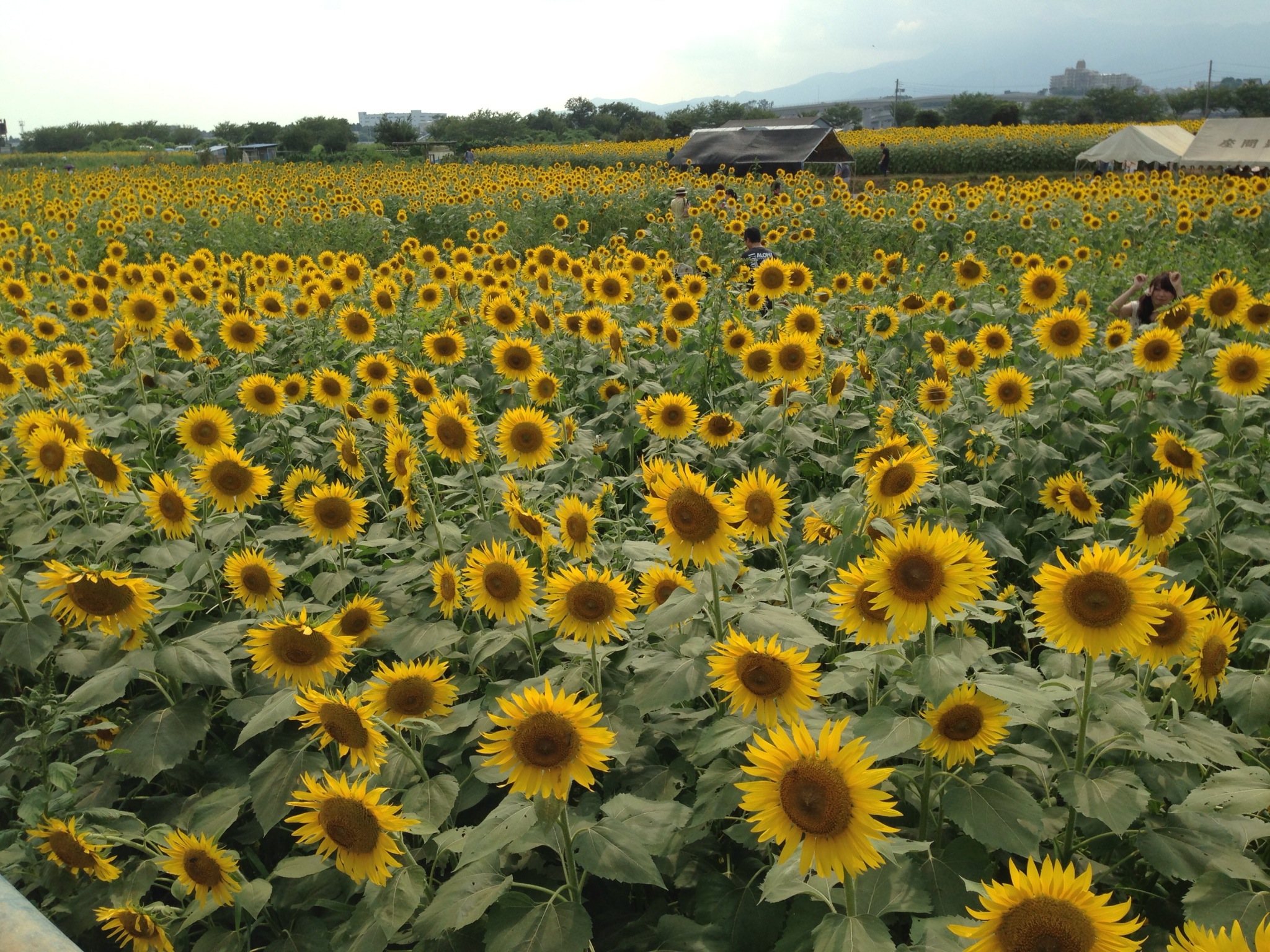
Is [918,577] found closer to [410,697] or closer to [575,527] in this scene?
[575,527]

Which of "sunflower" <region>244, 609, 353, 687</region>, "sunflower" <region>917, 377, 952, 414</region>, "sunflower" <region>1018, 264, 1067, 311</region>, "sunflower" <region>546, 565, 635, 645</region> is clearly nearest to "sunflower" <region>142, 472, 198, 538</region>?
"sunflower" <region>244, 609, 353, 687</region>

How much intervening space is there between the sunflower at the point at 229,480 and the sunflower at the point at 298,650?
1053 mm

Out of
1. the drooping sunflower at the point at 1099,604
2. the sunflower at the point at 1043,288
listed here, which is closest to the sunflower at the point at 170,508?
the drooping sunflower at the point at 1099,604

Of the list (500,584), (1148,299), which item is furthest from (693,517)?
(1148,299)

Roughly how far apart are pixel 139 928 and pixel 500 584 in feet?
3.84

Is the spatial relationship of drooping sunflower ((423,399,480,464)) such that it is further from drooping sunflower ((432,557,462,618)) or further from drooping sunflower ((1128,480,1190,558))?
drooping sunflower ((1128,480,1190,558))

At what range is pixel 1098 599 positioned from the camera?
6.08 ft

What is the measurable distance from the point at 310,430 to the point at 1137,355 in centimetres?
517

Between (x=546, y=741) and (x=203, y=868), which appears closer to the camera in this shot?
(x=546, y=741)

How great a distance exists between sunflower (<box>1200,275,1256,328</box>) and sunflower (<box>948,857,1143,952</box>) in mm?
5076

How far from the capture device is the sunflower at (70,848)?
2.21 m

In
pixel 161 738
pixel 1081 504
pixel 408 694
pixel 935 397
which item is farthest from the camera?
pixel 935 397

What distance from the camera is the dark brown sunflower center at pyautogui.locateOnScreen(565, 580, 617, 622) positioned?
2348mm

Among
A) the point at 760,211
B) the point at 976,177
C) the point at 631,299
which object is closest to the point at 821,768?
the point at 631,299
